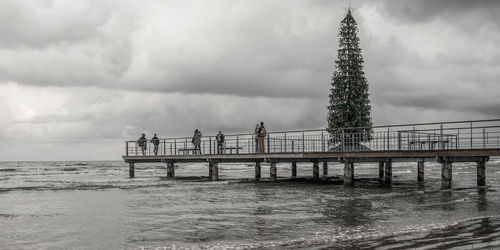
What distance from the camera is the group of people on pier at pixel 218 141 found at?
30719 mm

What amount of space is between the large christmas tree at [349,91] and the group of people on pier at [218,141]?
1173 cm

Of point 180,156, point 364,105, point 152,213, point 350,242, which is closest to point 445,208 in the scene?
point 350,242

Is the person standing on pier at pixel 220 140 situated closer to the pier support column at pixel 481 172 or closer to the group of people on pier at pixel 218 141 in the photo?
the group of people on pier at pixel 218 141

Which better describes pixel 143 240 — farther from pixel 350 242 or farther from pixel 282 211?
pixel 282 211

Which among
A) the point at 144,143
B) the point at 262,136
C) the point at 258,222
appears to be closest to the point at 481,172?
the point at 262,136

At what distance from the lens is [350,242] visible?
10719mm

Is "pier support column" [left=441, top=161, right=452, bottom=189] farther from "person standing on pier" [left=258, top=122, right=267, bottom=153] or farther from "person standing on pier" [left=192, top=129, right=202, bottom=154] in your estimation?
"person standing on pier" [left=192, top=129, right=202, bottom=154]

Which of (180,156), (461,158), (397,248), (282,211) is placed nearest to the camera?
(397,248)

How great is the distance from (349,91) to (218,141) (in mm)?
14963

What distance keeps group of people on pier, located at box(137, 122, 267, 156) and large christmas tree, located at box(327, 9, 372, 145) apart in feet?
38.5

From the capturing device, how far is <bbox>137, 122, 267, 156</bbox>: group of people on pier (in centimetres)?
3072

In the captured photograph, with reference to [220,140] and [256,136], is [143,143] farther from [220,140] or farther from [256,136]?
[256,136]

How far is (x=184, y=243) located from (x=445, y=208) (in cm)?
993

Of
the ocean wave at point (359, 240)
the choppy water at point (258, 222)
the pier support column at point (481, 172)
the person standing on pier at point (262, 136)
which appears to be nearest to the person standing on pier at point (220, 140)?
the person standing on pier at point (262, 136)
